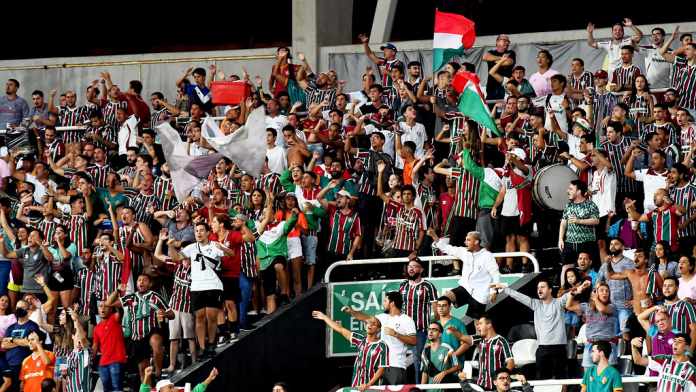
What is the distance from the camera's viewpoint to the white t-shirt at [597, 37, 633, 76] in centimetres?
2294

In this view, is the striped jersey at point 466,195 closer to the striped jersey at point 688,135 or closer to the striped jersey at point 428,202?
the striped jersey at point 428,202

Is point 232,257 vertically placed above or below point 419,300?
above

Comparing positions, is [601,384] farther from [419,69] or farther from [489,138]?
[419,69]

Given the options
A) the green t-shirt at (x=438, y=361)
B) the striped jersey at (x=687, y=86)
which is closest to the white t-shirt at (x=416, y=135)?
the striped jersey at (x=687, y=86)

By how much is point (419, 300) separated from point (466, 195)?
89.5 inches

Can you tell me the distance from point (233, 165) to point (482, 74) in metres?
6.71

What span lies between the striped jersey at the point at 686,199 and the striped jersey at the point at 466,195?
95.4 inches

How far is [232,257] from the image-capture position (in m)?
18.5

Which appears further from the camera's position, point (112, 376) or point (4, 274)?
point (4, 274)

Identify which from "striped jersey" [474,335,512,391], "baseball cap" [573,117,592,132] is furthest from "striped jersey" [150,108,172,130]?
"striped jersey" [474,335,512,391]

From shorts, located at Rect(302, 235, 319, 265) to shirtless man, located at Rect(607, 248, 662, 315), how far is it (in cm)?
398

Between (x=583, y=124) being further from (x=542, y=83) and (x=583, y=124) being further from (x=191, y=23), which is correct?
(x=191, y=23)

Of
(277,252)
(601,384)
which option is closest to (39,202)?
(277,252)

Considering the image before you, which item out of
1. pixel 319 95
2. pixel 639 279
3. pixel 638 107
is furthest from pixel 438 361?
pixel 319 95
